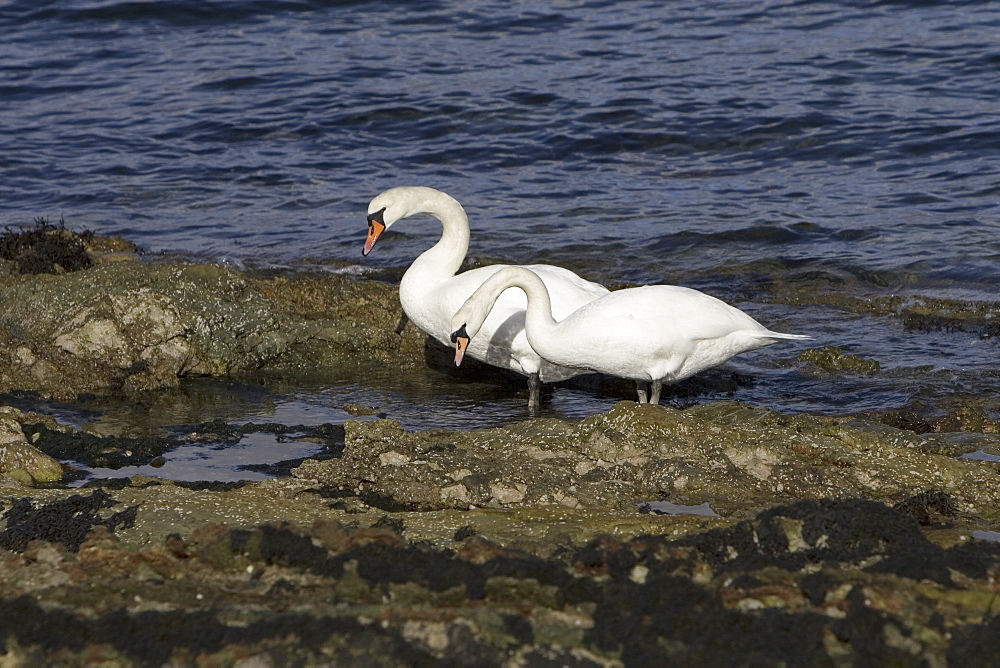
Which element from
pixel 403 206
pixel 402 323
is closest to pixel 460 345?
pixel 402 323

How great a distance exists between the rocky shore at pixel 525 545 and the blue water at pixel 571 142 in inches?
74.4

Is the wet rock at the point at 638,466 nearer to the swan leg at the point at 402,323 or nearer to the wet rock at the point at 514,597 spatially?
the wet rock at the point at 514,597

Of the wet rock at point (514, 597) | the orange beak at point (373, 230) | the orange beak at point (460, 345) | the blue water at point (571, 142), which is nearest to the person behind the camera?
the wet rock at point (514, 597)

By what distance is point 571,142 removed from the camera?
15719 millimetres

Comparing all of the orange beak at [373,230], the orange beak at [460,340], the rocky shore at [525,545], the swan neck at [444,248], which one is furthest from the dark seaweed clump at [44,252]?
the orange beak at [460,340]

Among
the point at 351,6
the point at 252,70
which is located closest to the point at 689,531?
the point at 252,70

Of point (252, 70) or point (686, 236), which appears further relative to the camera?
point (252, 70)

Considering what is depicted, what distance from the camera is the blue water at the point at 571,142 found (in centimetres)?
1134

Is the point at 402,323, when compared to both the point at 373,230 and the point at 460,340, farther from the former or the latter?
the point at 460,340

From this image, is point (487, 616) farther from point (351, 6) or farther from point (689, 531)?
point (351, 6)

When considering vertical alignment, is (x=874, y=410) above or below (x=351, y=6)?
below

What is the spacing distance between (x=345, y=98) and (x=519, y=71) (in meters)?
2.79

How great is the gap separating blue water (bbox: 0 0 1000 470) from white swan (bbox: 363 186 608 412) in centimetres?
31

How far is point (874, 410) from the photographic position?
761 centimetres
